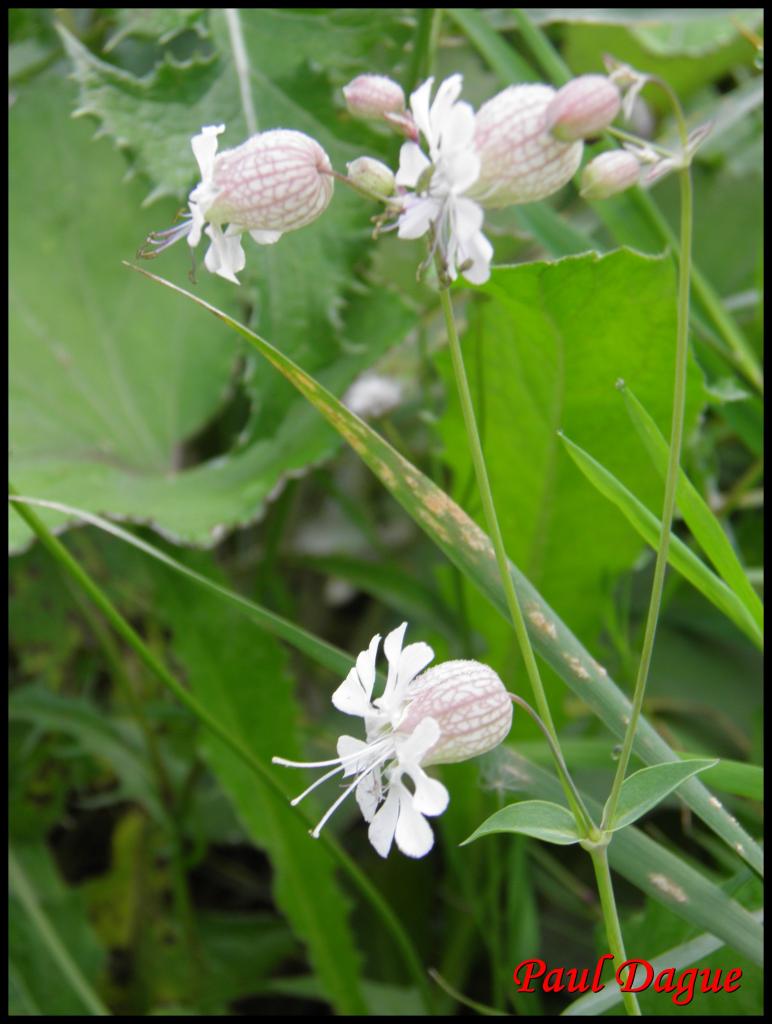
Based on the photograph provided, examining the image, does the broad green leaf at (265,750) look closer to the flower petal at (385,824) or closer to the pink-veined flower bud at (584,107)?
the flower petal at (385,824)

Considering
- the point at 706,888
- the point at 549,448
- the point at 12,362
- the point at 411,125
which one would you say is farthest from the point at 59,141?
the point at 706,888

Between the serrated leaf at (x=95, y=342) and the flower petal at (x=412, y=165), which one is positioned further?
the serrated leaf at (x=95, y=342)

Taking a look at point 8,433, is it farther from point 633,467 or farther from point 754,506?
point 754,506

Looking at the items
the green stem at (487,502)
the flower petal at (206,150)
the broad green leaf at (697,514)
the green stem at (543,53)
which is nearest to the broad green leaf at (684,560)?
the broad green leaf at (697,514)

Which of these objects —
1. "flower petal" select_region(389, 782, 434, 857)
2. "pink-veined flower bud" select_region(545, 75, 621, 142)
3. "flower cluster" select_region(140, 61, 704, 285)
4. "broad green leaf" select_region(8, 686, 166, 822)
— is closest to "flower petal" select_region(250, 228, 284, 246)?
"flower cluster" select_region(140, 61, 704, 285)

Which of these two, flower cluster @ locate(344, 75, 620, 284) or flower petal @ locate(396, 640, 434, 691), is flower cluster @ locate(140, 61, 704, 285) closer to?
flower cluster @ locate(344, 75, 620, 284)

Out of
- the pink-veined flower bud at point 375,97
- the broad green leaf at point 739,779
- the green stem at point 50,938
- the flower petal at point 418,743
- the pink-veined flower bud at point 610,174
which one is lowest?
the green stem at point 50,938
